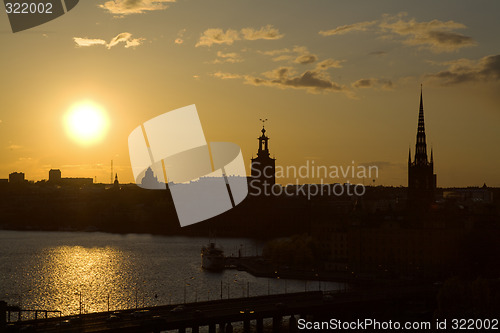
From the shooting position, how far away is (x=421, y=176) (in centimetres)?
6075

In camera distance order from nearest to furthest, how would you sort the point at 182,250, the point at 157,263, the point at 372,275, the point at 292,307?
the point at 292,307, the point at 372,275, the point at 157,263, the point at 182,250

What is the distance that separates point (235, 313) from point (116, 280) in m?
19.8

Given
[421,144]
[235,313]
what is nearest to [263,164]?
[421,144]

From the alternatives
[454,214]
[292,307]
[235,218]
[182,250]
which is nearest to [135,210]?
[235,218]

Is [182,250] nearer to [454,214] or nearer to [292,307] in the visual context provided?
[454,214]

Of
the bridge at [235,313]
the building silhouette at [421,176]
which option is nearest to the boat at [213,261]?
the building silhouette at [421,176]

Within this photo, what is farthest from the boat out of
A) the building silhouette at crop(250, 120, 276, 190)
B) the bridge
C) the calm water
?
the building silhouette at crop(250, 120, 276, 190)

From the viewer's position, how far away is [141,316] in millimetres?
27125

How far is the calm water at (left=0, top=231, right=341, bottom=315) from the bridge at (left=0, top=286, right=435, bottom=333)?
650cm

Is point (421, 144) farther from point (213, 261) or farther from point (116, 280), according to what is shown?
point (116, 280)

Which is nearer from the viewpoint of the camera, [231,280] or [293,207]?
[231,280]

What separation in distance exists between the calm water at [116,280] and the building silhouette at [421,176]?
563 inches

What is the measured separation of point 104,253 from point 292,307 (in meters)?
40.0

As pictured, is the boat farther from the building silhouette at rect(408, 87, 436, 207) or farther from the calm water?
the building silhouette at rect(408, 87, 436, 207)
